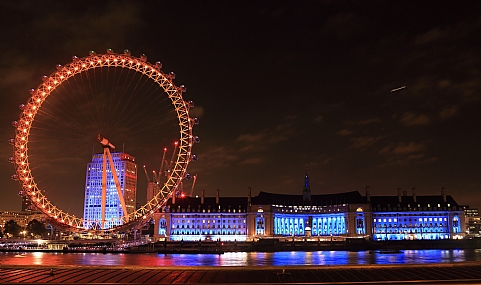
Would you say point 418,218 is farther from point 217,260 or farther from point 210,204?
point 217,260

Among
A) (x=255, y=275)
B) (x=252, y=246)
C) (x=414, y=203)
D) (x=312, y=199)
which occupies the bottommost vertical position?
(x=252, y=246)

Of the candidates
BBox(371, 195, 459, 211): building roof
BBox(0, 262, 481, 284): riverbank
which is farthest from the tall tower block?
BBox(0, 262, 481, 284): riverbank

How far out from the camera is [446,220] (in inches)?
5763

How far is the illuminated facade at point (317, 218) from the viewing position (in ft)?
481

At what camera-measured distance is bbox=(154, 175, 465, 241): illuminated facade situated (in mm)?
146625

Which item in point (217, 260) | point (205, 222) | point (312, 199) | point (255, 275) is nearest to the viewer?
point (255, 275)

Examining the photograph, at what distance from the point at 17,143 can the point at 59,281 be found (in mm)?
40895

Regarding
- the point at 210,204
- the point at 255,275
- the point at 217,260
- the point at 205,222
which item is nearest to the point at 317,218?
the point at 210,204

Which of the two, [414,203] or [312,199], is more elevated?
[312,199]

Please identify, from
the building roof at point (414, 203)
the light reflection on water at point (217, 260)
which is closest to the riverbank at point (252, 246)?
the light reflection on water at point (217, 260)

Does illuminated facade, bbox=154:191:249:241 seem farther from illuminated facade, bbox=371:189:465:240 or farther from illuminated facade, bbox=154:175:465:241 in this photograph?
illuminated facade, bbox=371:189:465:240

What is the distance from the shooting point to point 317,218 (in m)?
156

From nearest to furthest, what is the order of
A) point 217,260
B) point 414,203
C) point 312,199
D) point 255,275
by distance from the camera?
point 255,275 → point 217,260 → point 414,203 → point 312,199

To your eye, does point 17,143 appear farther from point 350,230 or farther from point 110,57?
point 350,230
